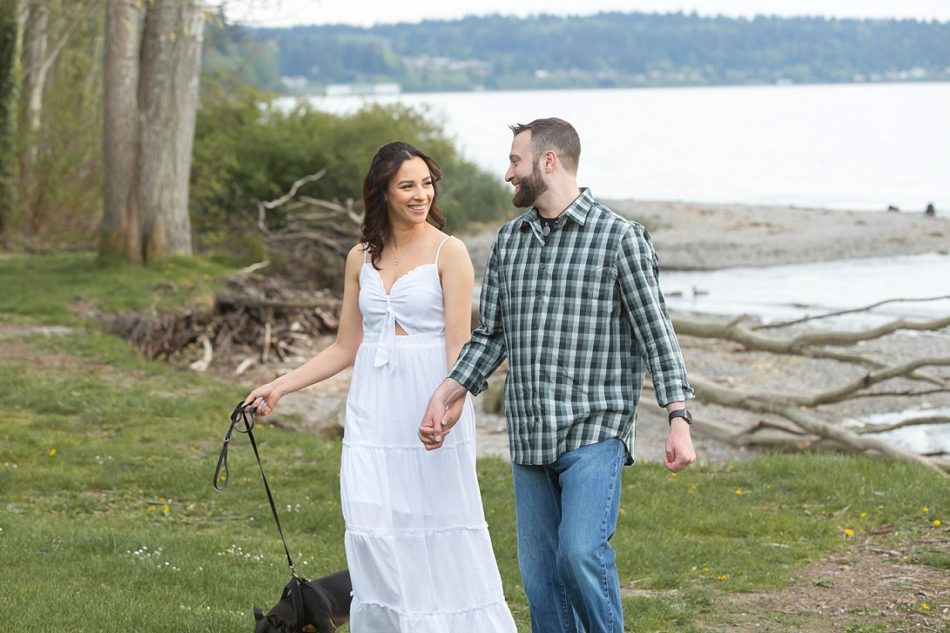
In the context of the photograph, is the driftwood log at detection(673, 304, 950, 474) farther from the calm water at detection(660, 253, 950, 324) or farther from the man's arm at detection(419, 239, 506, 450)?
the calm water at detection(660, 253, 950, 324)

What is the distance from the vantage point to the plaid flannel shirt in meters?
4.68

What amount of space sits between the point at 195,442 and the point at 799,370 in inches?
395

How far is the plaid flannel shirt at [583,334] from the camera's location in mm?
4676

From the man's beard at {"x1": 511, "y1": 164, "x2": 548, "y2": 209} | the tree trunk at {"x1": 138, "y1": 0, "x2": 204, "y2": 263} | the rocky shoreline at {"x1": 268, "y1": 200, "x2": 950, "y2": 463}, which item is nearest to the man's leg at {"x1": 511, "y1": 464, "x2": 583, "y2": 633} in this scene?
the man's beard at {"x1": 511, "y1": 164, "x2": 548, "y2": 209}

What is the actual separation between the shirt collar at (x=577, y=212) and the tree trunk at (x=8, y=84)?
1981 cm

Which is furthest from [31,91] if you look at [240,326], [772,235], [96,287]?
[772,235]

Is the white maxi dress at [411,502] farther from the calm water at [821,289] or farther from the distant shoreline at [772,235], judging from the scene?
the distant shoreline at [772,235]

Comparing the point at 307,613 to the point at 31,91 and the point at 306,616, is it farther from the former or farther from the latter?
the point at 31,91

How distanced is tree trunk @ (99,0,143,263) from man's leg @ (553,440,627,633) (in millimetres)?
16089

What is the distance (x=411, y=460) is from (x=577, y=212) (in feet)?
3.90

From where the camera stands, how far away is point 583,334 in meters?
4.73

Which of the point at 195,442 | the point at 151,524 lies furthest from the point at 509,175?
the point at 195,442


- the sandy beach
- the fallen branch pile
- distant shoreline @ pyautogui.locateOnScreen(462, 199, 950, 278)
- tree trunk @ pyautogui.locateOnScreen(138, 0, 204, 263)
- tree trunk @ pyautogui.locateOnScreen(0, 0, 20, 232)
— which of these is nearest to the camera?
the sandy beach

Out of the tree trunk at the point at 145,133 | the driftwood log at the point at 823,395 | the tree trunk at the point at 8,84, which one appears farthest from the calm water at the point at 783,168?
the tree trunk at the point at 145,133
